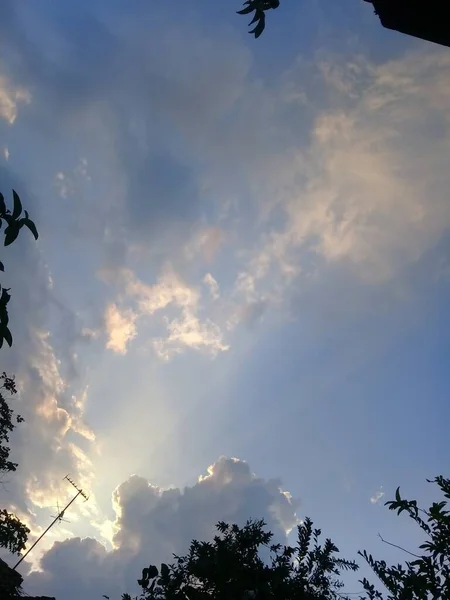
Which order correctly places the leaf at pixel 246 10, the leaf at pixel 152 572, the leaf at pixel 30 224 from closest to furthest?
the leaf at pixel 30 224
the leaf at pixel 246 10
the leaf at pixel 152 572

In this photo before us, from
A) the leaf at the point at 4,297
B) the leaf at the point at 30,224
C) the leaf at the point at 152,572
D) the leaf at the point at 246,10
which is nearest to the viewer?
the leaf at the point at 4,297

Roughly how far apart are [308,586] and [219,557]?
2742mm

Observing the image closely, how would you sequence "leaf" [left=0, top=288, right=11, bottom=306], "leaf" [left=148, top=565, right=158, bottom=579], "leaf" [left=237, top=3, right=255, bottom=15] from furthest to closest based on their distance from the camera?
"leaf" [left=148, top=565, right=158, bottom=579] → "leaf" [left=237, top=3, right=255, bottom=15] → "leaf" [left=0, top=288, right=11, bottom=306]

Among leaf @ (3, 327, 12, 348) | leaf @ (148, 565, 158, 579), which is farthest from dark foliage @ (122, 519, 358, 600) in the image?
leaf @ (3, 327, 12, 348)

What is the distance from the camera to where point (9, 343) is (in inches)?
71.9

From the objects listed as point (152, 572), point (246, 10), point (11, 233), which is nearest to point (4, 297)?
point (11, 233)

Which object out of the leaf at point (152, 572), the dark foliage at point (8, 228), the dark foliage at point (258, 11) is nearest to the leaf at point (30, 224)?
the dark foliage at point (8, 228)

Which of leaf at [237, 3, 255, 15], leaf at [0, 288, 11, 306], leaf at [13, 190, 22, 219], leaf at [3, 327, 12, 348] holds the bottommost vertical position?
leaf at [3, 327, 12, 348]

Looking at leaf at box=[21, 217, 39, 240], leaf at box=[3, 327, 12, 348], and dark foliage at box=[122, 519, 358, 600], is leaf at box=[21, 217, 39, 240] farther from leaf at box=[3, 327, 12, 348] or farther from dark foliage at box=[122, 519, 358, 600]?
dark foliage at box=[122, 519, 358, 600]

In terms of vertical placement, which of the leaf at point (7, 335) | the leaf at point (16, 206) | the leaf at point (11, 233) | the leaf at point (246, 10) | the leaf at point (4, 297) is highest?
the leaf at point (246, 10)

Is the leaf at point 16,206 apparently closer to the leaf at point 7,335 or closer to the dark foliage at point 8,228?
the dark foliage at point 8,228

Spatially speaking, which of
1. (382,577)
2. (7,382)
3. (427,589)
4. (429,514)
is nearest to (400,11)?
(429,514)

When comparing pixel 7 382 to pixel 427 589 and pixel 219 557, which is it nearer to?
pixel 219 557

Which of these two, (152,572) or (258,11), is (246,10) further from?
(152,572)
